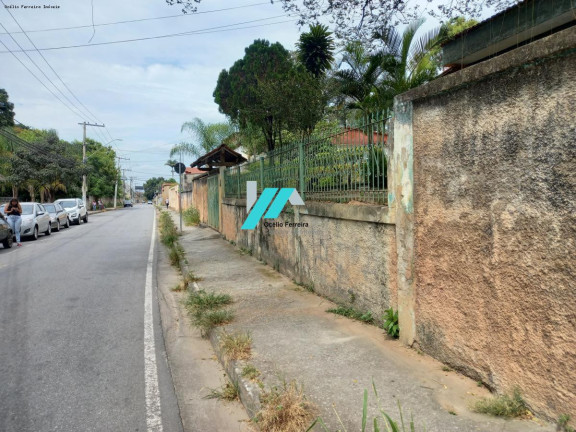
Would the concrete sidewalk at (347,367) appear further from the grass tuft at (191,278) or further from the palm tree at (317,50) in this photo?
the palm tree at (317,50)

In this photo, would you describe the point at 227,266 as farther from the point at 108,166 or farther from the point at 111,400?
the point at 108,166

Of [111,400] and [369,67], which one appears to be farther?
[369,67]

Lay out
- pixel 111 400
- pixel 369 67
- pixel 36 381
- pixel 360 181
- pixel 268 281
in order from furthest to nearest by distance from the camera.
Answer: pixel 369 67 → pixel 268 281 → pixel 360 181 → pixel 36 381 → pixel 111 400

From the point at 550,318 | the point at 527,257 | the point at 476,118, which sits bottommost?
the point at 550,318

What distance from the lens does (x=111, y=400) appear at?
3.72 meters

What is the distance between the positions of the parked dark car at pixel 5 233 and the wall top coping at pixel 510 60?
46.4ft

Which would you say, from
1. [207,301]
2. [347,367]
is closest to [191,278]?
[207,301]

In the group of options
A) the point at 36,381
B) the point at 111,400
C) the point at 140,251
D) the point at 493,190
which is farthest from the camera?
the point at 140,251

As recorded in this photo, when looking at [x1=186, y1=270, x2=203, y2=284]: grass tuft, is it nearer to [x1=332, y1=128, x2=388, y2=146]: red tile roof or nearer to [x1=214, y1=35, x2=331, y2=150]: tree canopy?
[x1=332, y1=128, x2=388, y2=146]: red tile roof

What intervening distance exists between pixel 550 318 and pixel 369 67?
14723mm

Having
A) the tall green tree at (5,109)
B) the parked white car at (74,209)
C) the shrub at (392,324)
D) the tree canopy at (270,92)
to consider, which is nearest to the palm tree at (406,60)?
the tree canopy at (270,92)

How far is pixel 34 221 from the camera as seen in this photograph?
16.9 m

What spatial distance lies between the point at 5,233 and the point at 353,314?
13046 mm

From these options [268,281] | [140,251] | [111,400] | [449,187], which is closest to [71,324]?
[111,400]
